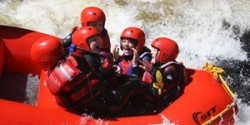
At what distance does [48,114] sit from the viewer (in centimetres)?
386

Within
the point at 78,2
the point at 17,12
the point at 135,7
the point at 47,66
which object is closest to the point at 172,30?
the point at 135,7

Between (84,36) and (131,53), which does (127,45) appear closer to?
(131,53)

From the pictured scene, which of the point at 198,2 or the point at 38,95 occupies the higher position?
the point at 198,2

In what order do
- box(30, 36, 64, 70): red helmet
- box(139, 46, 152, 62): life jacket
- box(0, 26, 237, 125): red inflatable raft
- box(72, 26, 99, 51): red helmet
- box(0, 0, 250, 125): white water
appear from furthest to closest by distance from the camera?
box(0, 0, 250, 125): white water, box(139, 46, 152, 62): life jacket, box(72, 26, 99, 51): red helmet, box(0, 26, 237, 125): red inflatable raft, box(30, 36, 64, 70): red helmet

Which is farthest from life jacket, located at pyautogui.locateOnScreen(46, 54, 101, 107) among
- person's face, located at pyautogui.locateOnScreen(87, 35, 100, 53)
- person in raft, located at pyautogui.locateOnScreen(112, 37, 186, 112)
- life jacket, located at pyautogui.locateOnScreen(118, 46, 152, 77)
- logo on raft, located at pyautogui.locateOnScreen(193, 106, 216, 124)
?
logo on raft, located at pyautogui.locateOnScreen(193, 106, 216, 124)

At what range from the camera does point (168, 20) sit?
648 centimetres

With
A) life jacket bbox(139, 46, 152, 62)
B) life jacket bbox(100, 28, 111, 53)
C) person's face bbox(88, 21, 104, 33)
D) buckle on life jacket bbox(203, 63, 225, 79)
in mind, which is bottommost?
buckle on life jacket bbox(203, 63, 225, 79)

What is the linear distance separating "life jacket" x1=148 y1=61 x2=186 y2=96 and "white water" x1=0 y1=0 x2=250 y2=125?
1.82 meters

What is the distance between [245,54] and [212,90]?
2.15 meters

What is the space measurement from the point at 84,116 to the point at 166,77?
31.0 inches

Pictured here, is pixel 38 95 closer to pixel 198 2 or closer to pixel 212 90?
pixel 212 90

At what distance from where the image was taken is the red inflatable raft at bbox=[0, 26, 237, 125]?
382 centimetres

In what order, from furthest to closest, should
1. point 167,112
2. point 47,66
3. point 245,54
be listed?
point 245,54, point 167,112, point 47,66

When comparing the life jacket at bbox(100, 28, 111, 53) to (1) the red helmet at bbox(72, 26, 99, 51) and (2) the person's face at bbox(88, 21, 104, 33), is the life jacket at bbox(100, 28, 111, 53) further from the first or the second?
(1) the red helmet at bbox(72, 26, 99, 51)
